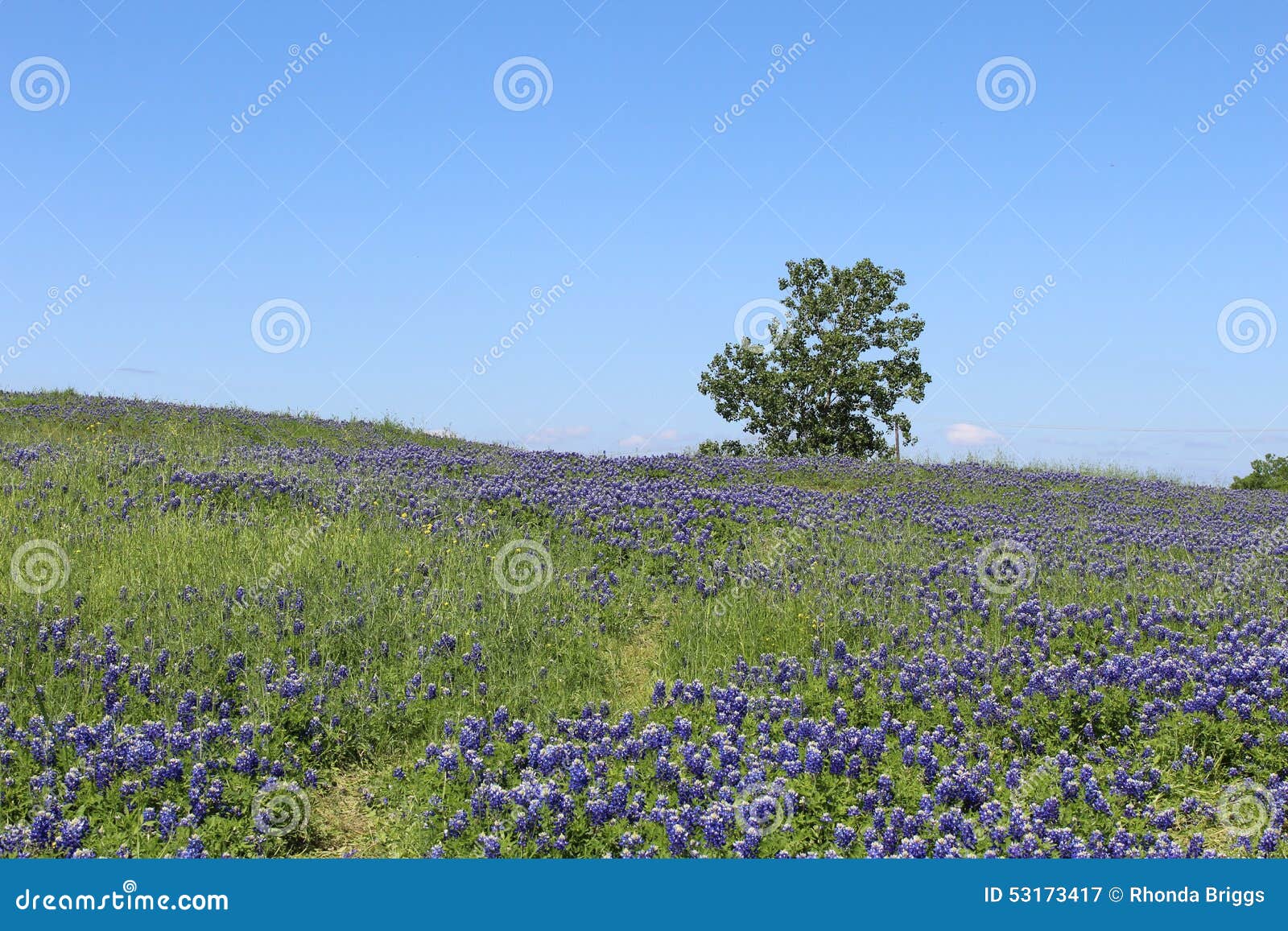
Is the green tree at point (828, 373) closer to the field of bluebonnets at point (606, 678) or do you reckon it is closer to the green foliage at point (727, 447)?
the green foliage at point (727, 447)

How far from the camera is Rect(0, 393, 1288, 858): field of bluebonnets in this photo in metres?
5.55

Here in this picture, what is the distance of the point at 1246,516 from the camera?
55.3ft

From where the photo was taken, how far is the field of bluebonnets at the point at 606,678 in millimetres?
5547

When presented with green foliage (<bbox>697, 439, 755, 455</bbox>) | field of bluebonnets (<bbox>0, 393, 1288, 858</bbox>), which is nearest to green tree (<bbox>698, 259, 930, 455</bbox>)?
green foliage (<bbox>697, 439, 755, 455</bbox>)

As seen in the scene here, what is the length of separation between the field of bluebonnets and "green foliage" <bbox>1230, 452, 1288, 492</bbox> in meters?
19.5

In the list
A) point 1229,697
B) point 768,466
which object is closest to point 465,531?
Result: point 1229,697

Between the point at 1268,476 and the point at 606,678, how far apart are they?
30060 millimetres

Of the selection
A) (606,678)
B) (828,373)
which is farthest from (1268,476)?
(606,678)

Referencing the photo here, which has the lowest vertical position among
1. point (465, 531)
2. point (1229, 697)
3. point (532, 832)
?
point (532, 832)

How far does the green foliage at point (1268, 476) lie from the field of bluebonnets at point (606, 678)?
63.9 feet

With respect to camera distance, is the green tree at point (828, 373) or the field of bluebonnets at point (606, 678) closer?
the field of bluebonnets at point (606, 678)

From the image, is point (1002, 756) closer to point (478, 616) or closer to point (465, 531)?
point (478, 616)

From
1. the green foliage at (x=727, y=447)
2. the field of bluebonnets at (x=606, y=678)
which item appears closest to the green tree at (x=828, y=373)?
the green foliage at (x=727, y=447)

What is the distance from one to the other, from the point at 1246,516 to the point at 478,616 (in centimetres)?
1475
